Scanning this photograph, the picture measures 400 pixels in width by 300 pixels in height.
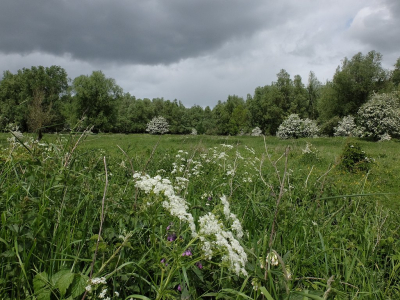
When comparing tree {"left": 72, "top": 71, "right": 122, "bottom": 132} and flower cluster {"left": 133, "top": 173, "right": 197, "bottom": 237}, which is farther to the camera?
tree {"left": 72, "top": 71, "right": 122, "bottom": 132}

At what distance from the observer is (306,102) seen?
60.2 metres

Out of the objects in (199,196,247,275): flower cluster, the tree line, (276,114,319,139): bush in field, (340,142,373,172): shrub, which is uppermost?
the tree line

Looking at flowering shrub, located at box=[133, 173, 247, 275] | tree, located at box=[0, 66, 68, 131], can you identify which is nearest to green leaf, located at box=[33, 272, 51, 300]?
flowering shrub, located at box=[133, 173, 247, 275]

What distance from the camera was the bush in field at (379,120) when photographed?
2859 cm

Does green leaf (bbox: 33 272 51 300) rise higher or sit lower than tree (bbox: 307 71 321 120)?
lower

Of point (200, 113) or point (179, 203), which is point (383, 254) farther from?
point (200, 113)

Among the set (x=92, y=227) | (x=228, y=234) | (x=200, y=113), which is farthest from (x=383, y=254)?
(x=200, y=113)

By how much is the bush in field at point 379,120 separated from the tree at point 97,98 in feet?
151

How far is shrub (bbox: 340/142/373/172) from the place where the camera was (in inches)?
383

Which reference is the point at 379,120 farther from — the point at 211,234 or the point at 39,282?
the point at 39,282

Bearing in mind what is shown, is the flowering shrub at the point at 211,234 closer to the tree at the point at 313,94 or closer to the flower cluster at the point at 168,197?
the flower cluster at the point at 168,197

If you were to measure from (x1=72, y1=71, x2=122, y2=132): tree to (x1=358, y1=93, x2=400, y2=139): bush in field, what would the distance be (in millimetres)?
46005

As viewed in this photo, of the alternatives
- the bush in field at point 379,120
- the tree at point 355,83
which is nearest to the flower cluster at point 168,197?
the bush in field at point 379,120

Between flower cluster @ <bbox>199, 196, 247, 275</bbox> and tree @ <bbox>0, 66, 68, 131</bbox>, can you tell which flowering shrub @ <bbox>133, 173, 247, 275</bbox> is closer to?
flower cluster @ <bbox>199, 196, 247, 275</bbox>
